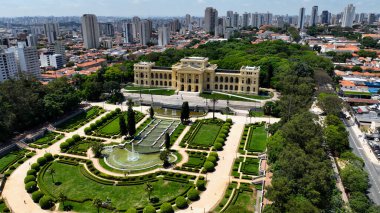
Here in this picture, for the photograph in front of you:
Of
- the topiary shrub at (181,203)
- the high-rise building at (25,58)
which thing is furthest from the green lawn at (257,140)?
the high-rise building at (25,58)

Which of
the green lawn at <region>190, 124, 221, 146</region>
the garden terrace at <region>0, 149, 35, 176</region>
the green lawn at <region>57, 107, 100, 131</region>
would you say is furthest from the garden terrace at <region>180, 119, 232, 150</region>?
the garden terrace at <region>0, 149, 35, 176</region>

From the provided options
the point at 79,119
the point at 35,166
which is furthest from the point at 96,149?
the point at 79,119


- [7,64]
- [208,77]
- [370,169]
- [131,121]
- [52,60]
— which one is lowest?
[370,169]

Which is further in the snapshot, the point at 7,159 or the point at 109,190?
the point at 7,159

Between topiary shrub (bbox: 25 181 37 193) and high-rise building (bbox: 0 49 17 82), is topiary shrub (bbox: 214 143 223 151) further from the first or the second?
high-rise building (bbox: 0 49 17 82)

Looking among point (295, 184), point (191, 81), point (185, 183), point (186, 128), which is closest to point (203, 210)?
point (185, 183)

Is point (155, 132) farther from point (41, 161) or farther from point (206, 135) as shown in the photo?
point (41, 161)

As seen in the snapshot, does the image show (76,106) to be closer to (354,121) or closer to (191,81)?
(191,81)
